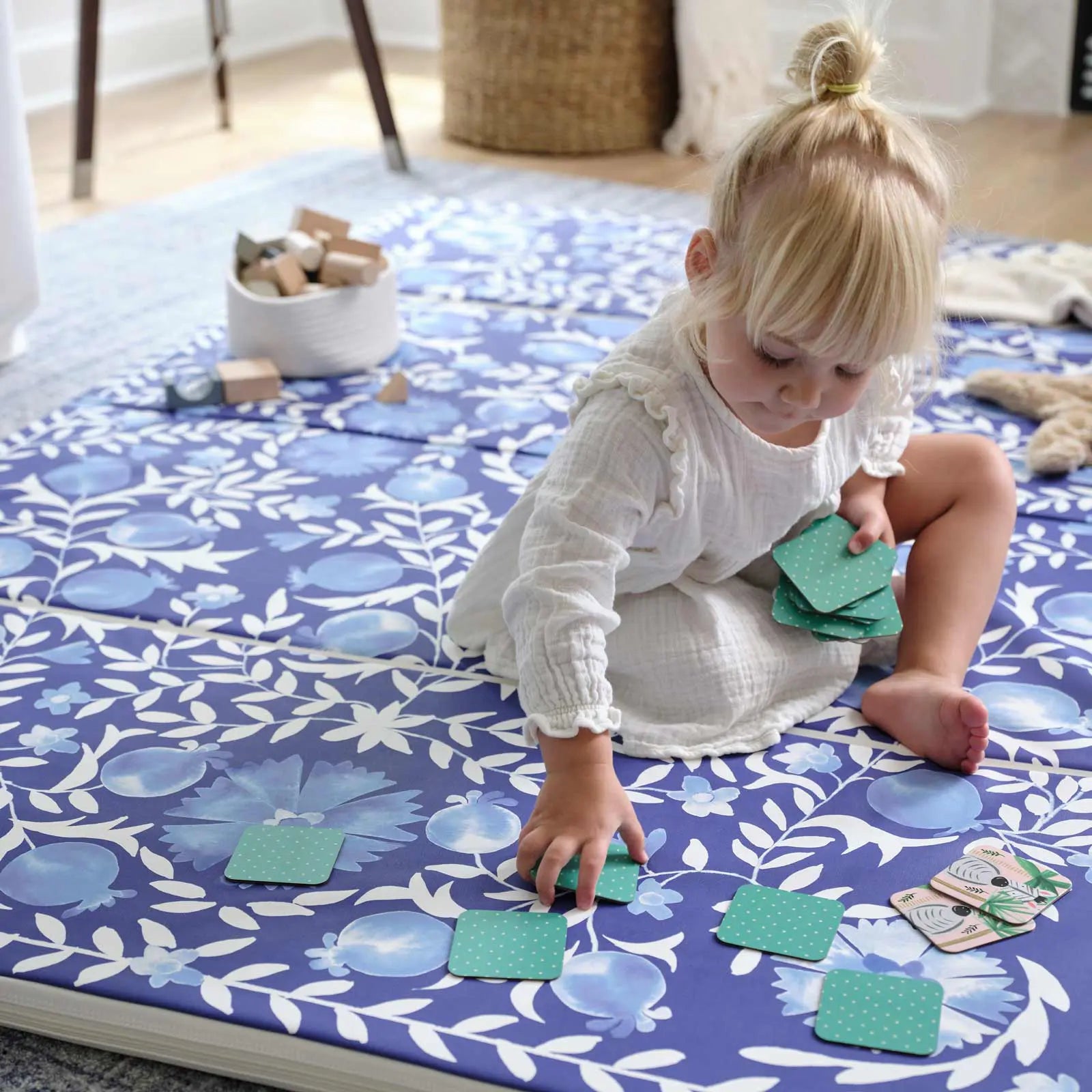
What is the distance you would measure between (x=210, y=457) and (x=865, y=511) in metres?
0.71

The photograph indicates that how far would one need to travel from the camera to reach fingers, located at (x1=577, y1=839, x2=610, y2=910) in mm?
854

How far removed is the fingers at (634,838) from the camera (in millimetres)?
893

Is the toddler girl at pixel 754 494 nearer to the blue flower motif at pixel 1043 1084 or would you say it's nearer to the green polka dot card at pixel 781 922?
the green polka dot card at pixel 781 922

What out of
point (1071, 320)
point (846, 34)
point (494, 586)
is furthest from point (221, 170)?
point (846, 34)

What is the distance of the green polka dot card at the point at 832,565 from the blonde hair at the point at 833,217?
0.21 meters

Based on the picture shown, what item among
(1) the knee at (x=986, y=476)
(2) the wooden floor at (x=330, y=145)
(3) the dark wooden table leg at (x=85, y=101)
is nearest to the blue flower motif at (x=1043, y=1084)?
(1) the knee at (x=986, y=476)

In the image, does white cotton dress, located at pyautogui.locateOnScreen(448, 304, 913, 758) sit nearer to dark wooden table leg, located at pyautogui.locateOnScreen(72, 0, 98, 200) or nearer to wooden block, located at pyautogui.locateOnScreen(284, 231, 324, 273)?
wooden block, located at pyautogui.locateOnScreen(284, 231, 324, 273)

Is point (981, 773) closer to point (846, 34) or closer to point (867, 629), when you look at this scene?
point (867, 629)

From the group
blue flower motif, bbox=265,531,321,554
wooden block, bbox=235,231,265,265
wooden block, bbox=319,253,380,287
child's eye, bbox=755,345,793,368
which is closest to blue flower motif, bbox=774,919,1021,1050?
child's eye, bbox=755,345,793,368

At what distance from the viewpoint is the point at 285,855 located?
902 millimetres

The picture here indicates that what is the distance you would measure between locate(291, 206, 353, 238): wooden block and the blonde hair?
3.14ft

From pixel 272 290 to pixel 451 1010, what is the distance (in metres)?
1.10

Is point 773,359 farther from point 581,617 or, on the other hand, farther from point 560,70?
point 560,70

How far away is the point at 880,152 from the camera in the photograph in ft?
2.88
